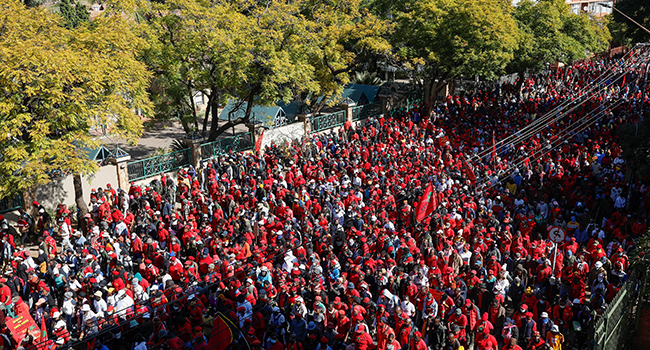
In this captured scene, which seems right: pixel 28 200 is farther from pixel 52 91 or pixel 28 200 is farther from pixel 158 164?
pixel 52 91

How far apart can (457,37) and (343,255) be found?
16.7 meters

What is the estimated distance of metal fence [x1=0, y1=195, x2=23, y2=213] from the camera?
16359 mm

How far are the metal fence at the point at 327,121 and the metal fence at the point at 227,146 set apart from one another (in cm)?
382

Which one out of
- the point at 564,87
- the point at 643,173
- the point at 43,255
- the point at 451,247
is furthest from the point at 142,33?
the point at 564,87

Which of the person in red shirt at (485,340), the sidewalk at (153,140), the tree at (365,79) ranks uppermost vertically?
the tree at (365,79)

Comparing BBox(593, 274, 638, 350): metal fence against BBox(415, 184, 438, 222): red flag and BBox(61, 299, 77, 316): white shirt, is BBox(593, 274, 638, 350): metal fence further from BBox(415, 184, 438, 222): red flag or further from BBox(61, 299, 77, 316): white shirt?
BBox(61, 299, 77, 316): white shirt

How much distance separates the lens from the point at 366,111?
28.7 m

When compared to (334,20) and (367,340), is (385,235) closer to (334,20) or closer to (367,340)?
(367,340)

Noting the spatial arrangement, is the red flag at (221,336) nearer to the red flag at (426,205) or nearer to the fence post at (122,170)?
the red flag at (426,205)

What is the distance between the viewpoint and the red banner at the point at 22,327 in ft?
32.0

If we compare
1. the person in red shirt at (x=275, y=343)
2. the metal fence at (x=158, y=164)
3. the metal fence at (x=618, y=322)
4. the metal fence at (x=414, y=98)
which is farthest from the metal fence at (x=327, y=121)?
the metal fence at (x=618, y=322)

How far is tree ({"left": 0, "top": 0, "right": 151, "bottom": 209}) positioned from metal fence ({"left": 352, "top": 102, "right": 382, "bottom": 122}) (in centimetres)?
1400

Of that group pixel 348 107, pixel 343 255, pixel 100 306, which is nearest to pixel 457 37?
pixel 348 107

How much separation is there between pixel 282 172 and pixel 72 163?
764 cm
